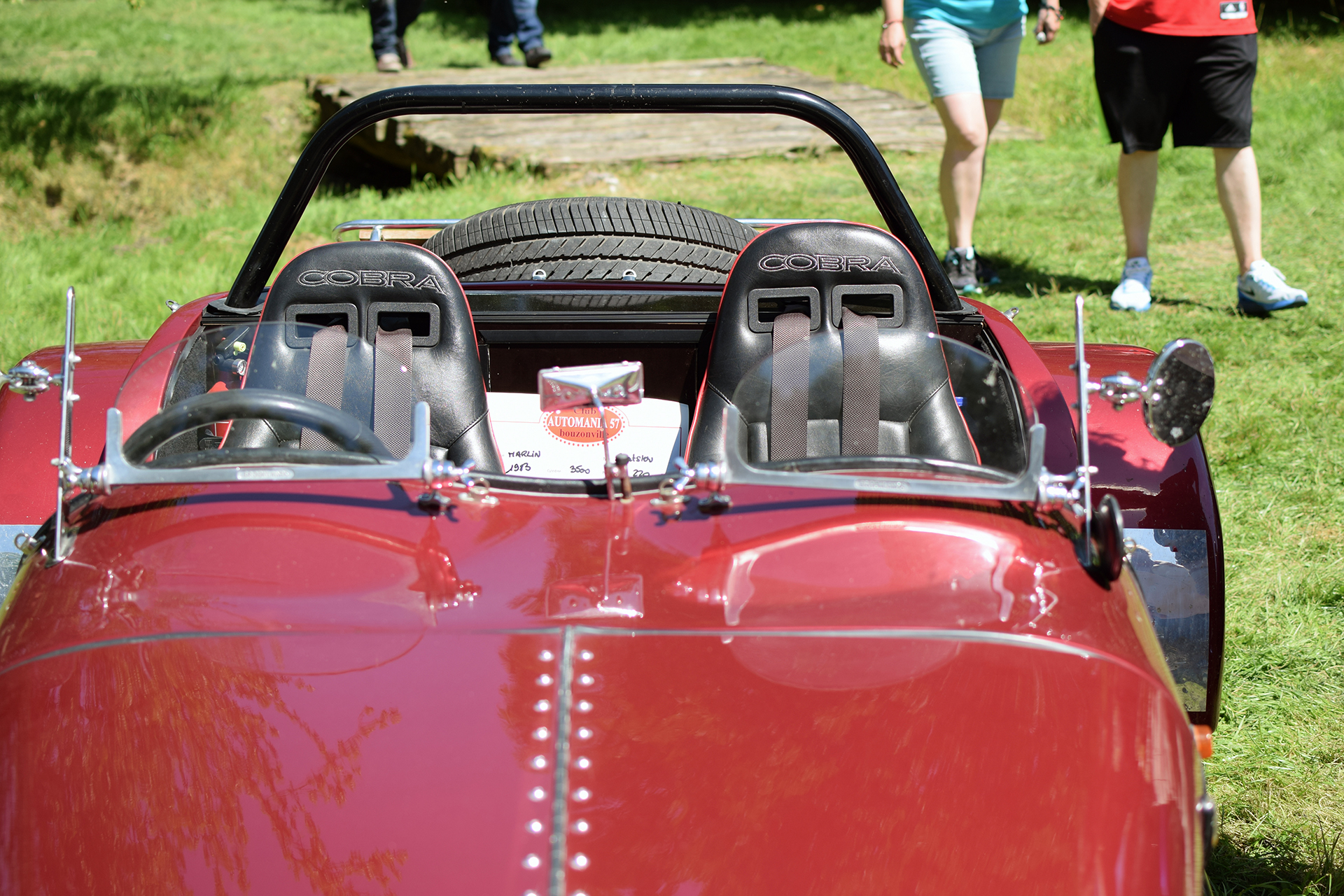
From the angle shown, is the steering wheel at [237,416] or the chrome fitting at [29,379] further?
the chrome fitting at [29,379]

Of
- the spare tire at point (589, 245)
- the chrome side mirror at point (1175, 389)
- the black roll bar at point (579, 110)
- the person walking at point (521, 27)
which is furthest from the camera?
the person walking at point (521, 27)

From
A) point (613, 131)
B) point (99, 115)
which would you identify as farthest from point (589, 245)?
point (99, 115)

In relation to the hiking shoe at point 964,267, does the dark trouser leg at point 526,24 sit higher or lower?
higher

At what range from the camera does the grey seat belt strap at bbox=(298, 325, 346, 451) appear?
211 centimetres

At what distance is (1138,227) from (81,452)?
166 inches

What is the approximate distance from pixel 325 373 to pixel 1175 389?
4.74 feet

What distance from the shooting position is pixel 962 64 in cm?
485

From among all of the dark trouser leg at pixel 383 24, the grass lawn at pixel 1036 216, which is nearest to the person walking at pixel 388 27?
the dark trouser leg at pixel 383 24

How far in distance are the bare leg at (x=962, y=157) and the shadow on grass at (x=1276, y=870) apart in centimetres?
330

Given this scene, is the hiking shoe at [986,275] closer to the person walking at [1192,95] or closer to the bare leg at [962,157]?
the bare leg at [962,157]

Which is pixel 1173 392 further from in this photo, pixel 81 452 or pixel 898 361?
pixel 81 452

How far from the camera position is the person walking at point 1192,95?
4516 mm

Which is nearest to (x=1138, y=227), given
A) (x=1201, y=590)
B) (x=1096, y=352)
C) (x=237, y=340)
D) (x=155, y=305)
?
(x=1096, y=352)

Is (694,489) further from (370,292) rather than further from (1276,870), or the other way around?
(1276,870)
